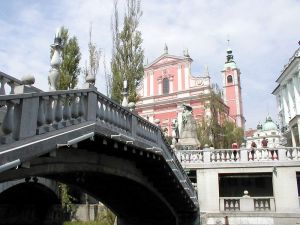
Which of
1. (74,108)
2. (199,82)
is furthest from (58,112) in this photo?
(199,82)

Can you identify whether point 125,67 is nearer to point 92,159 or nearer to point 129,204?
point 129,204

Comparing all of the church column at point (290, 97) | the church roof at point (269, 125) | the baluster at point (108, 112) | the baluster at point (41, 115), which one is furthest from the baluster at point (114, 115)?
the church roof at point (269, 125)

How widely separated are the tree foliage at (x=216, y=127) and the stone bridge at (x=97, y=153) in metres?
15.8

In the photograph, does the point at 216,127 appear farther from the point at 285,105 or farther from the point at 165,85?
the point at 165,85

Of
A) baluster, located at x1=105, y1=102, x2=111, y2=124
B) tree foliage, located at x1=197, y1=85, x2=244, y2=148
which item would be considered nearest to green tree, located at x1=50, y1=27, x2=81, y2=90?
baluster, located at x1=105, y1=102, x2=111, y2=124

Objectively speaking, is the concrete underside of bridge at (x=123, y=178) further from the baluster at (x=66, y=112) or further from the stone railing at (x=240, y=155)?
the stone railing at (x=240, y=155)

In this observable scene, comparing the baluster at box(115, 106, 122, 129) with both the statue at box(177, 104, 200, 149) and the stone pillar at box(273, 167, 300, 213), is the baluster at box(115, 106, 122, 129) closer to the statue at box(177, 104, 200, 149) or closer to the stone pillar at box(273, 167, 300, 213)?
the stone pillar at box(273, 167, 300, 213)

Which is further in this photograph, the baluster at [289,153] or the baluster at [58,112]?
the baluster at [289,153]

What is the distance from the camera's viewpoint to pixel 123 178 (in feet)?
37.9

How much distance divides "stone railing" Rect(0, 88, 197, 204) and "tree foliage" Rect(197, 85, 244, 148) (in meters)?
21.0

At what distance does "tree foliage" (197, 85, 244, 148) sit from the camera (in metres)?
32.0

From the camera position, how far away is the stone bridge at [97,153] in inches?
234

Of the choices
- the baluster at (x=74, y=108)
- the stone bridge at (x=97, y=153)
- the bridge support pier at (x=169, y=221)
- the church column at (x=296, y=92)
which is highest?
the church column at (x=296, y=92)

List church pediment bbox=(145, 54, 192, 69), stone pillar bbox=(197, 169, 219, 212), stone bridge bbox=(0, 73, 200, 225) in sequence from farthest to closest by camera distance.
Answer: church pediment bbox=(145, 54, 192, 69) → stone pillar bbox=(197, 169, 219, 212) → stone bridge bbox=(0, 73, 200, 225)
